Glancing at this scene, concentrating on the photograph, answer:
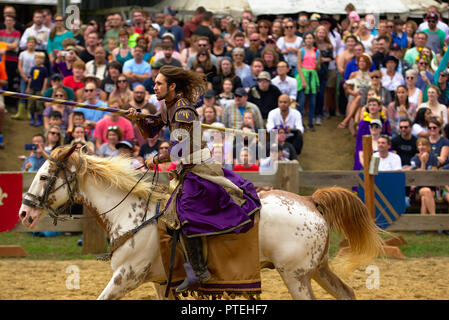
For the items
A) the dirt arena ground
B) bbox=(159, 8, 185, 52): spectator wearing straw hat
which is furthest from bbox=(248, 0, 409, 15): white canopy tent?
the dirt arena ground

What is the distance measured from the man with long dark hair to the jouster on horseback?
0.79 ft

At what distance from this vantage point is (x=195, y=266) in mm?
5410

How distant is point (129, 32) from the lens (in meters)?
13.6

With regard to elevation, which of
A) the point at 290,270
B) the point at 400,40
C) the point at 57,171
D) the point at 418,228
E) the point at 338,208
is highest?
the point at 400,40

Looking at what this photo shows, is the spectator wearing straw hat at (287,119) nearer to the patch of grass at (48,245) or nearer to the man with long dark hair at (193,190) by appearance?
the patch of grass at (48,245)

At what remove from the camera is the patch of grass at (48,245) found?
9109mm

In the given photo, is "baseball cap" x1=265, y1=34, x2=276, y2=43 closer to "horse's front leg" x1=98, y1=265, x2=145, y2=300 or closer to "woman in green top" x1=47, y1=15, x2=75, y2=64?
"woman in green top" x1=47, y1=15, x2=75, y2=64

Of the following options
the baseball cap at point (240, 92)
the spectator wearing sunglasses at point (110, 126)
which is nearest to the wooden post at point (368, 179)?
the baseball cap at point (240, 92)

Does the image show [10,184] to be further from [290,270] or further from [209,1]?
[209,1]

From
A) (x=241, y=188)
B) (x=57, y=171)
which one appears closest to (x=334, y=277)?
(x=241, y=188)

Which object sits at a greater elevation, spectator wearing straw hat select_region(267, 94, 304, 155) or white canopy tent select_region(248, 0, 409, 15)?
white canopy tent select_region(248, 0, 409, 15)

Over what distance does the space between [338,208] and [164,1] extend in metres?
12.0

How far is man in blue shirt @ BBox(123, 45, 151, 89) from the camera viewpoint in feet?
40.1

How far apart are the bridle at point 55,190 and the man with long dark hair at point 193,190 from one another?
0.66m
